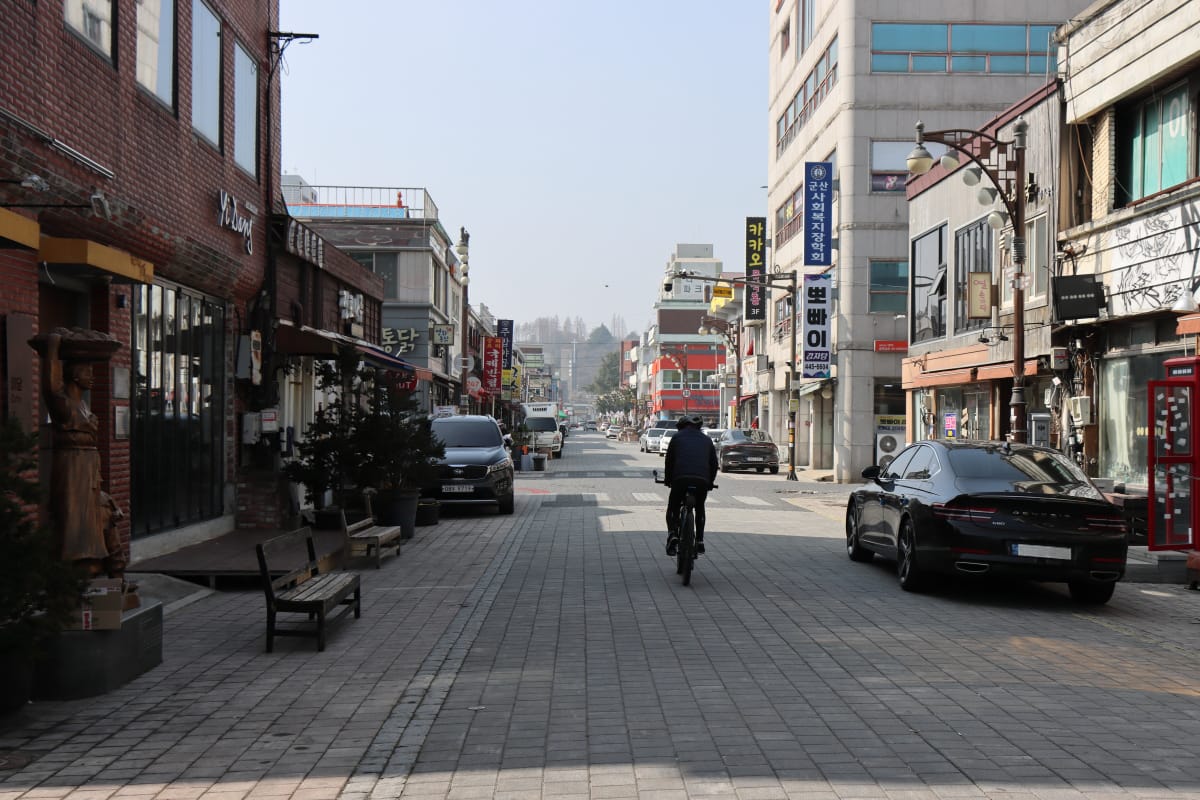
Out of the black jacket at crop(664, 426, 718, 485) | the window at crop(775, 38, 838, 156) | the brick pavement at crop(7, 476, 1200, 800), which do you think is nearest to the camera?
the brick pavement at crop(7, 476, 1200, 800)

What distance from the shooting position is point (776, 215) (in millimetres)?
50250

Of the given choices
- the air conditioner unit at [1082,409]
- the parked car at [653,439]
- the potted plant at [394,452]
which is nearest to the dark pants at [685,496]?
the potted plant at [394,452]

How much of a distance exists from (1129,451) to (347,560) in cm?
1228

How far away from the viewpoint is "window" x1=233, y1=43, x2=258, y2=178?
54.7 feet

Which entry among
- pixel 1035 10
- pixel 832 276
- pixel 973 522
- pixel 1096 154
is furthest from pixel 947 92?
pixel 973 522

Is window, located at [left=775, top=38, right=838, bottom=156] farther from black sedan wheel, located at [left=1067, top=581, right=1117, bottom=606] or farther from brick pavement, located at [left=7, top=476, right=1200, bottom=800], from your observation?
brick pavement, located at [left=7, top=476, right=1200, bottom=800]

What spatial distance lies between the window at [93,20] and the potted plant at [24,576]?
243 inches

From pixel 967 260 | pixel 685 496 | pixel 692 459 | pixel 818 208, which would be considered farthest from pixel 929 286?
pixel 685 496

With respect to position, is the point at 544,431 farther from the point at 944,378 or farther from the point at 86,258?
the point at 86,258

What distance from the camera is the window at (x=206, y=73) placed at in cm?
1477

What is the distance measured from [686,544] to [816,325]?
27.0m

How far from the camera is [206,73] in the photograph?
15297 mm

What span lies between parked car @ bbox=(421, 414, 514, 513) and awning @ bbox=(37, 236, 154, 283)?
33.3ft

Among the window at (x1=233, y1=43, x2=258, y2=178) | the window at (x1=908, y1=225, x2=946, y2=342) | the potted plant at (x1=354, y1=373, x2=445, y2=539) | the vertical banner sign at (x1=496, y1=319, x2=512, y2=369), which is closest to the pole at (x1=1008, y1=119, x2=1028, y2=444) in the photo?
the potted plant at (x1=354, y1=373, x2=445, y2=539)
